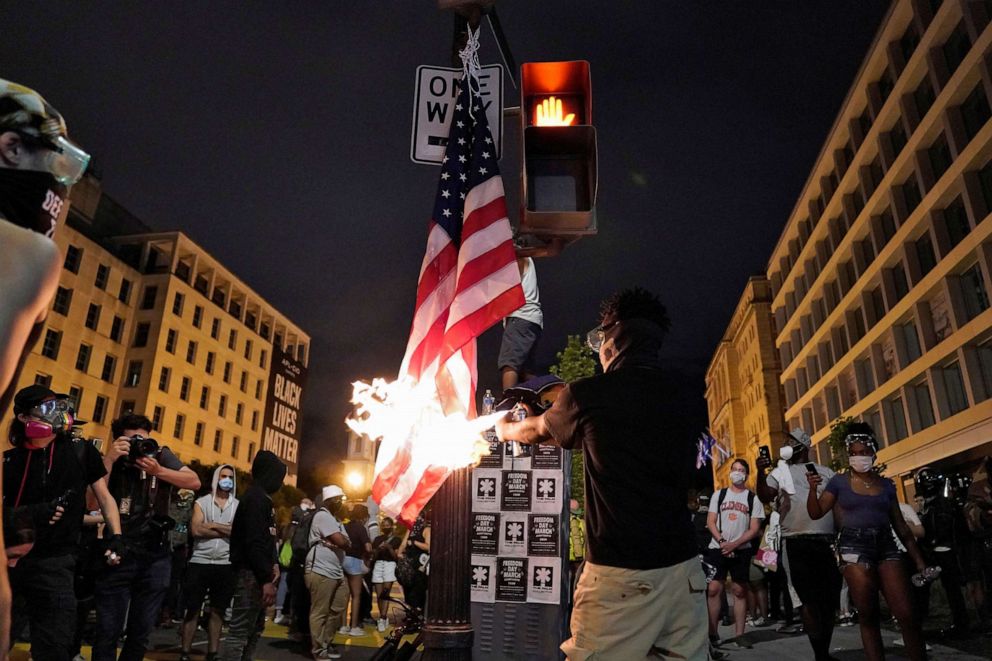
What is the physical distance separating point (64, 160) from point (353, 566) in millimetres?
9685

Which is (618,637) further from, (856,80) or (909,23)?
(856,80)

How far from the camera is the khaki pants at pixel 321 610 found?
827 centimetres

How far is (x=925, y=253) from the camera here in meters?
32.7

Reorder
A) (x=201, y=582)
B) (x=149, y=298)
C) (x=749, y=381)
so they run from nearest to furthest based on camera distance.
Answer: (x=201, y=582) → (x=149, y=298) → (x=749, y=381)

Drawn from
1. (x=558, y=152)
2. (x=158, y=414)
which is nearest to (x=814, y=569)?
(x=558, y=152)

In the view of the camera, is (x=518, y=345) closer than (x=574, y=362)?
Yes

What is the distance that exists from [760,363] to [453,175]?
63.5 meters

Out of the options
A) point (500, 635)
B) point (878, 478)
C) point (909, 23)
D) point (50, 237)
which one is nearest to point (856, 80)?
point (909, 23)

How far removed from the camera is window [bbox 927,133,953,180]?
30422mm

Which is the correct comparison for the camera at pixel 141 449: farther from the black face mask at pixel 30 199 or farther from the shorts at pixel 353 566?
the shorts at pixel 353 566

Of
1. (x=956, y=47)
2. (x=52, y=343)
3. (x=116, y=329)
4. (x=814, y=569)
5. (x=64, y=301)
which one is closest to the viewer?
(x=814, y=569)

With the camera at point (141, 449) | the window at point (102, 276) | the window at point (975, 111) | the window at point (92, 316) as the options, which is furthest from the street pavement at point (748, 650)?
the window at point (102, 276)

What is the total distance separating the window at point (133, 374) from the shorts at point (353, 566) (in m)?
42.1

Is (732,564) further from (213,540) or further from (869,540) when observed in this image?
(213,540)
